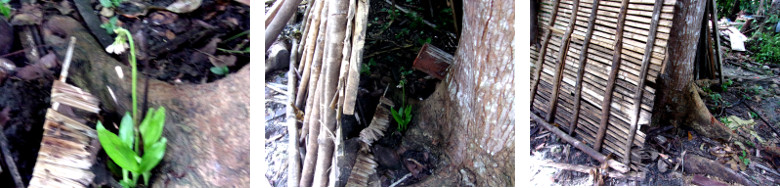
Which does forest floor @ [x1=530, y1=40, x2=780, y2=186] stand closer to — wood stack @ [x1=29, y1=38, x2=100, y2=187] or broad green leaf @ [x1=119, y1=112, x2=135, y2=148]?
broad green leaf @ [x1=119, y1=112, x2=135, y2=148]

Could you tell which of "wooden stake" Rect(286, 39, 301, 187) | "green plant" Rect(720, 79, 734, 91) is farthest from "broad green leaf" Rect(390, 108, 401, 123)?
"green plant" Rect(720, 79, 734, 91)

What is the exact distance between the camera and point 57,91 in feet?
4.35

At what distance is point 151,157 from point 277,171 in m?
0.37

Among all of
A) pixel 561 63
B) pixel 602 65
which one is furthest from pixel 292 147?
pixel 602 65

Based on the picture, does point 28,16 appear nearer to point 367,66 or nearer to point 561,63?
point 367,66

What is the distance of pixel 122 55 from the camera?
1534 millimetres

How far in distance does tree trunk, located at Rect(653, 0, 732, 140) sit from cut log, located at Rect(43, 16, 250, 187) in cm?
154

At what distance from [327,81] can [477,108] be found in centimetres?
46

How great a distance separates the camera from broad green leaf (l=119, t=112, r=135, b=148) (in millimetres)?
1269

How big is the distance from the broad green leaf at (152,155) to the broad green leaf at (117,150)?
3 centimetres

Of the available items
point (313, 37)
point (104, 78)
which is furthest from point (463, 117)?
point (104, 78)

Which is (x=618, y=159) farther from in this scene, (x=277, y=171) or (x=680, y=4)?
(x=277, y=171)

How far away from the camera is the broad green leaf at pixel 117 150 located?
1.18 m

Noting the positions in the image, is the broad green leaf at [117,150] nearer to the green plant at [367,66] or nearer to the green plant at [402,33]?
the green plant at [367,66]
